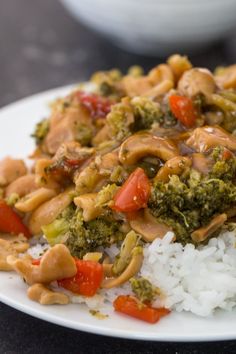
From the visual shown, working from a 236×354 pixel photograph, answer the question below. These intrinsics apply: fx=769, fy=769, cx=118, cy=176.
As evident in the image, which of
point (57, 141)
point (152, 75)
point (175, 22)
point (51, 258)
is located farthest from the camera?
point (175, 22)

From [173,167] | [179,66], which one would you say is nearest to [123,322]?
[173,167]

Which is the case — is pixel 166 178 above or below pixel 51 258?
above

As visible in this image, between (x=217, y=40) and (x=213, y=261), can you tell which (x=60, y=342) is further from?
(x=217, y=40)

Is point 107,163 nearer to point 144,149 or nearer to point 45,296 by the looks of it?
point 144,149

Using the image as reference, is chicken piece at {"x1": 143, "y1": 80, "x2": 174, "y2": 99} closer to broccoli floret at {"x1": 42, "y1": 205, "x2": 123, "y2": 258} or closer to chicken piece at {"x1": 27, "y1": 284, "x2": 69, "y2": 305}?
broccoli floret at {"x1": 42, "y1": 205, "x2": 123, "y2": 258}

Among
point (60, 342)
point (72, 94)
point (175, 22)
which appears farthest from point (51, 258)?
point (175, 22)

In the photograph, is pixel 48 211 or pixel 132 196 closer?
pixel 132 196

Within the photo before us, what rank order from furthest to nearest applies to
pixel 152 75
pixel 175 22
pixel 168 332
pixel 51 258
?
pixel 175 22 < pixel 152 75 < pixel 51 258 < pixel 168 332
